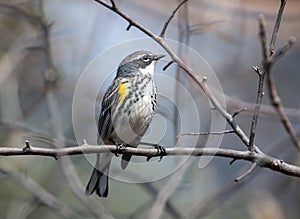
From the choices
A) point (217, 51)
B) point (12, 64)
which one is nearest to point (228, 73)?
point (217, 51)

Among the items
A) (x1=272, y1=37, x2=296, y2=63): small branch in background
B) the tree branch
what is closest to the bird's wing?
the tree branch

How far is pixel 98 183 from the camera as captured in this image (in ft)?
10.3

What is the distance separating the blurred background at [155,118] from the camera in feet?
11.1

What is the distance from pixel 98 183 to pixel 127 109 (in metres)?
0.41

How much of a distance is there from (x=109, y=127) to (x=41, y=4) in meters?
0.82

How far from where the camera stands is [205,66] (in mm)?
4074

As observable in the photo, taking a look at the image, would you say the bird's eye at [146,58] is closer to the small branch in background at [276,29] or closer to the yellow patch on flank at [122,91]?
the yellow patch on flank at [122,91]

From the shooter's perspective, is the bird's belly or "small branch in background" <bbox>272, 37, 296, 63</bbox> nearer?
"small branch in background" <bbox>272, 37, 296, 63</bbox>

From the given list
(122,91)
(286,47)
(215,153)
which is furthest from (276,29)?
(122,91)

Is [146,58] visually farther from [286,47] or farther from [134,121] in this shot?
[286,47]

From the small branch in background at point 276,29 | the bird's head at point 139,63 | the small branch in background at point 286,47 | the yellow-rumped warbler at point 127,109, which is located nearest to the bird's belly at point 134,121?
the yellow-rumped warbler at point 127,109

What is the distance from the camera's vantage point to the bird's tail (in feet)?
10.1

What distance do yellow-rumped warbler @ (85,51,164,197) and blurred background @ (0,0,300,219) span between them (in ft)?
0.39

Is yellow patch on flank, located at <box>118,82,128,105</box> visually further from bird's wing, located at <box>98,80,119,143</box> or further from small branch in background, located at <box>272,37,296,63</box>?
small branch in background, located at <box>272,37,296,63</box>
